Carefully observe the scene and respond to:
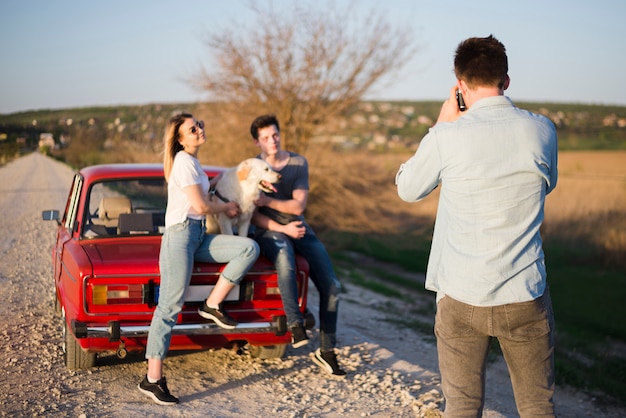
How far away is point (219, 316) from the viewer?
5.54m

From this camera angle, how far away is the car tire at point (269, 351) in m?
6.47

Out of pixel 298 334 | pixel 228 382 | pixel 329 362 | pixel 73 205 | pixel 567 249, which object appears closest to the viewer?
pixel 298 334

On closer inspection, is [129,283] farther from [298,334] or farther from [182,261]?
[298,334]

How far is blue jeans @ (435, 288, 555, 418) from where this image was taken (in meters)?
2.98

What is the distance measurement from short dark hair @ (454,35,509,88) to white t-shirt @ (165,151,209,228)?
274cm

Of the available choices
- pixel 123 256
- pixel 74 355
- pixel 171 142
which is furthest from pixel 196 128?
pixel 74 355

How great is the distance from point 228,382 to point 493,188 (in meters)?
3.64

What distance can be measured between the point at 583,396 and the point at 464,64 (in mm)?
6359

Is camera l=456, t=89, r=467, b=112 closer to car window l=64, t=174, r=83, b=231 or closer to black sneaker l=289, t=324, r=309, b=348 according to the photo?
black sneaker l=289, t=324, r=309, b=348

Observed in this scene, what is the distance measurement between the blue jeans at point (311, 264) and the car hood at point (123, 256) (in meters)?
0.89

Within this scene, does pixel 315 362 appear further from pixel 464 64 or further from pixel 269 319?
pixel 464 64

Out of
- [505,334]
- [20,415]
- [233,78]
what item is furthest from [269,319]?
[233,78]

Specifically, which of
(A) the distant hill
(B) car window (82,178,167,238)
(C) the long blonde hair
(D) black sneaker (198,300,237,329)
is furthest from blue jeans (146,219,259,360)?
(A) the distant hill

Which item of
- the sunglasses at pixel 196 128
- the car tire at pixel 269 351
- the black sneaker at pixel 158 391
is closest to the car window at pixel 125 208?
the sunglasses at pixel 196 128
